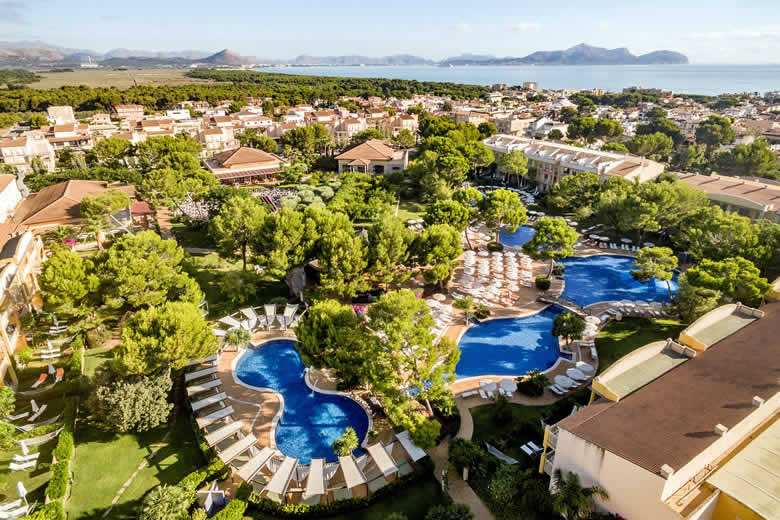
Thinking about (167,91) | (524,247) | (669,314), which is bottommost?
(669,314)

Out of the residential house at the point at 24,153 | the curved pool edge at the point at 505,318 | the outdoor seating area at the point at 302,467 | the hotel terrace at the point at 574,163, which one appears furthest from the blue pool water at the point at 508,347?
the residential house at the point at 24,153

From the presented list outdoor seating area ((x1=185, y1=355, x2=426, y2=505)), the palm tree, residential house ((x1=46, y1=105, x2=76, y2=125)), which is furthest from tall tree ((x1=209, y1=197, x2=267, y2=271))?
residential house ((x1=46, y1=105, x2=76, y2=125))

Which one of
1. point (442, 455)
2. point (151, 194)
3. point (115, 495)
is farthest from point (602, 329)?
point (151, 194)

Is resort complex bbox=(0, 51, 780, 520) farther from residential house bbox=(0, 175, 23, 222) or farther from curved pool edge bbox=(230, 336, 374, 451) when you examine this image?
residential house bbox=(0, 175, 23, 222)

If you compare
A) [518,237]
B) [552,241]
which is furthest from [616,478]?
[518,237]

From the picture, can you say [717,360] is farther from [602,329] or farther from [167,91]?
→ [167,91]

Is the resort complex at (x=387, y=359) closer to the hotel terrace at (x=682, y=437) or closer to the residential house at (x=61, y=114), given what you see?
the hotel terrace at (x=682, y=437)
